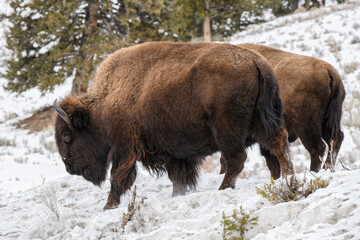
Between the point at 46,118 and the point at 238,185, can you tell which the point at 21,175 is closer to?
the point at 238,185

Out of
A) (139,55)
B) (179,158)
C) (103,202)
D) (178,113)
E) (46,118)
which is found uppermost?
(139,55)

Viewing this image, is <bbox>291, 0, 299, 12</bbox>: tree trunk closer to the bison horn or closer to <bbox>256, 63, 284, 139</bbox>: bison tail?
<bbox>256, 63, 284, 139</bbox>: bison tail

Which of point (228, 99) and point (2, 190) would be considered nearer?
point (228, 99)

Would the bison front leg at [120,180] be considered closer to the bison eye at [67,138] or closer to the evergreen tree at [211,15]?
the bison eye at [67,138]

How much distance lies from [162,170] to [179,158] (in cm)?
29

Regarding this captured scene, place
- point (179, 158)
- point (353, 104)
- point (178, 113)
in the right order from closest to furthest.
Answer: point (178, 113), point (179, 158), point (353, 104)

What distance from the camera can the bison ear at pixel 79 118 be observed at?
5.10m

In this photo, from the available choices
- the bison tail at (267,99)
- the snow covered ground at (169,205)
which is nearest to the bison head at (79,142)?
the snow covered ground at (169,205)

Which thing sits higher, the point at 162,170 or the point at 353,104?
the point at 162,170

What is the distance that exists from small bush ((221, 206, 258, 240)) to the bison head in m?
2.57

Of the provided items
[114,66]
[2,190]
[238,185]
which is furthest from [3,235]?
[2,190]

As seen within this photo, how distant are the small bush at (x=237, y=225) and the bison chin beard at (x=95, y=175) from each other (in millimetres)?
2697

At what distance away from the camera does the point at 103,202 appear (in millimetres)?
5137

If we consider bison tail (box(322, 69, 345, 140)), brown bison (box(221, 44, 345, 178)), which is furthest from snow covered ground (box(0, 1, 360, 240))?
bison tail (box(322, 69, 345, 140))
